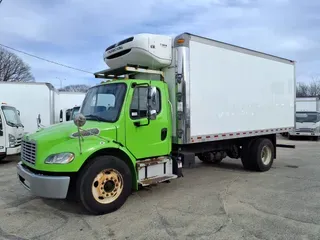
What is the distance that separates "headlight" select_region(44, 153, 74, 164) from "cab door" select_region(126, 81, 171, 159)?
3.87 feet

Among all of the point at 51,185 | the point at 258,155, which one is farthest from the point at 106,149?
the point at 258,155

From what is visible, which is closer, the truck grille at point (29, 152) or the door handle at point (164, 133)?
the truck grille at point (29, 152)

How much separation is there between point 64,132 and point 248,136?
5.05 m

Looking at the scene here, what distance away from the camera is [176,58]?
621cm

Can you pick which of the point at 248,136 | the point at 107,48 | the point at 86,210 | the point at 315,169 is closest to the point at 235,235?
the point at 86,210

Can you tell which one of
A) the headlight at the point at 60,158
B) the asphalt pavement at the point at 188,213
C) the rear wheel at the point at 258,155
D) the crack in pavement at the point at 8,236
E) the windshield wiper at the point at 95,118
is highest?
the windshield wiper at the point at 95,118

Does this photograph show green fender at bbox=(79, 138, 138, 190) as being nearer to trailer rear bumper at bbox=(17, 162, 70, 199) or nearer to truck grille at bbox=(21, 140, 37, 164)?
trailer rear bumper at bbox=(17, 162, 70, 199)

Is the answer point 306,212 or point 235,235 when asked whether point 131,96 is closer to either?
point 235,235

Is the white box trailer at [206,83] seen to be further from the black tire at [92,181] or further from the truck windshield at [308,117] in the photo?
the truck windshield at [308,117]

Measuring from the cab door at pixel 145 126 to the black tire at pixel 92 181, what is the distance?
478 millimetres

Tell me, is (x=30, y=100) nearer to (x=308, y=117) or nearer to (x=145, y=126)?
(x=145, y=126)

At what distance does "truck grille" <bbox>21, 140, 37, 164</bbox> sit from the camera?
5.05 m

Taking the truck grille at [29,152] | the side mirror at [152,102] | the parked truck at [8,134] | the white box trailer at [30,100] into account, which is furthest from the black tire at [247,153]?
the white box trailer at [30,100]

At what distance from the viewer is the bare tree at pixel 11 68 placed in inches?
1906
